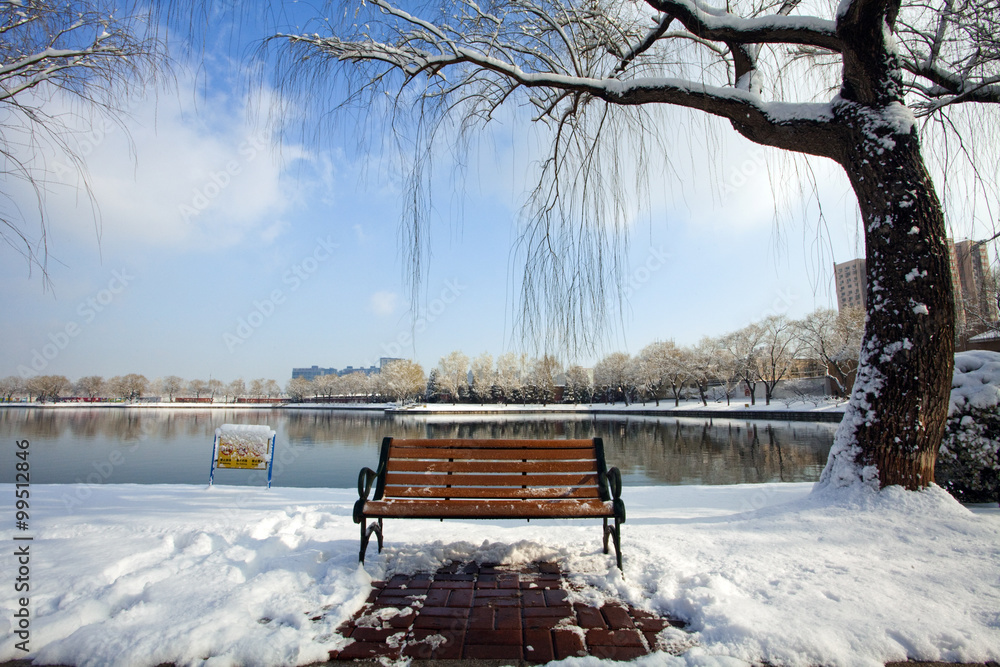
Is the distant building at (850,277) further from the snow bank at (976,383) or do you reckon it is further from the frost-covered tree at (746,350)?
the frost-covered tree at (746,350)

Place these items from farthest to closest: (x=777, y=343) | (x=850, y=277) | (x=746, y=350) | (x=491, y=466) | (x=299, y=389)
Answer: (x=299, y=389)
(x=746, y=350)
(x=777, y=343)
(x=850, y=277)
(x=491, y=466)

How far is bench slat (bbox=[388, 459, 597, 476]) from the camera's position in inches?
124

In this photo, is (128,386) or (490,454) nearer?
(490,454)

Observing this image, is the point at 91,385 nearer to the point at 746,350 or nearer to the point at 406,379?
the point at 406,379

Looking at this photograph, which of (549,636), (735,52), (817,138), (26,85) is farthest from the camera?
(735,52)

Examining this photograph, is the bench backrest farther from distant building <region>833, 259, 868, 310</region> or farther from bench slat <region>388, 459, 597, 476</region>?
distant building <region>833, 259, 868, 310</region>

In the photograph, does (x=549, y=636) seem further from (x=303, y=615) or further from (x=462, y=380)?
(x=462, y=380)

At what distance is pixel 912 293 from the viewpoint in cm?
369

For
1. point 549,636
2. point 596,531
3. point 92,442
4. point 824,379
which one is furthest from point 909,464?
point 824,379

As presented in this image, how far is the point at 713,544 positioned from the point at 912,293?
2.54 metres

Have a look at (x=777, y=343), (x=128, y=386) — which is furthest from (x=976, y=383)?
(x=128, y=386)

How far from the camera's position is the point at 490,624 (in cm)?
215

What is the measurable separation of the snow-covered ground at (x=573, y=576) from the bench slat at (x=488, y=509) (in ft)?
1.10

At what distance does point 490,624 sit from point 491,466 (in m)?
1.10
